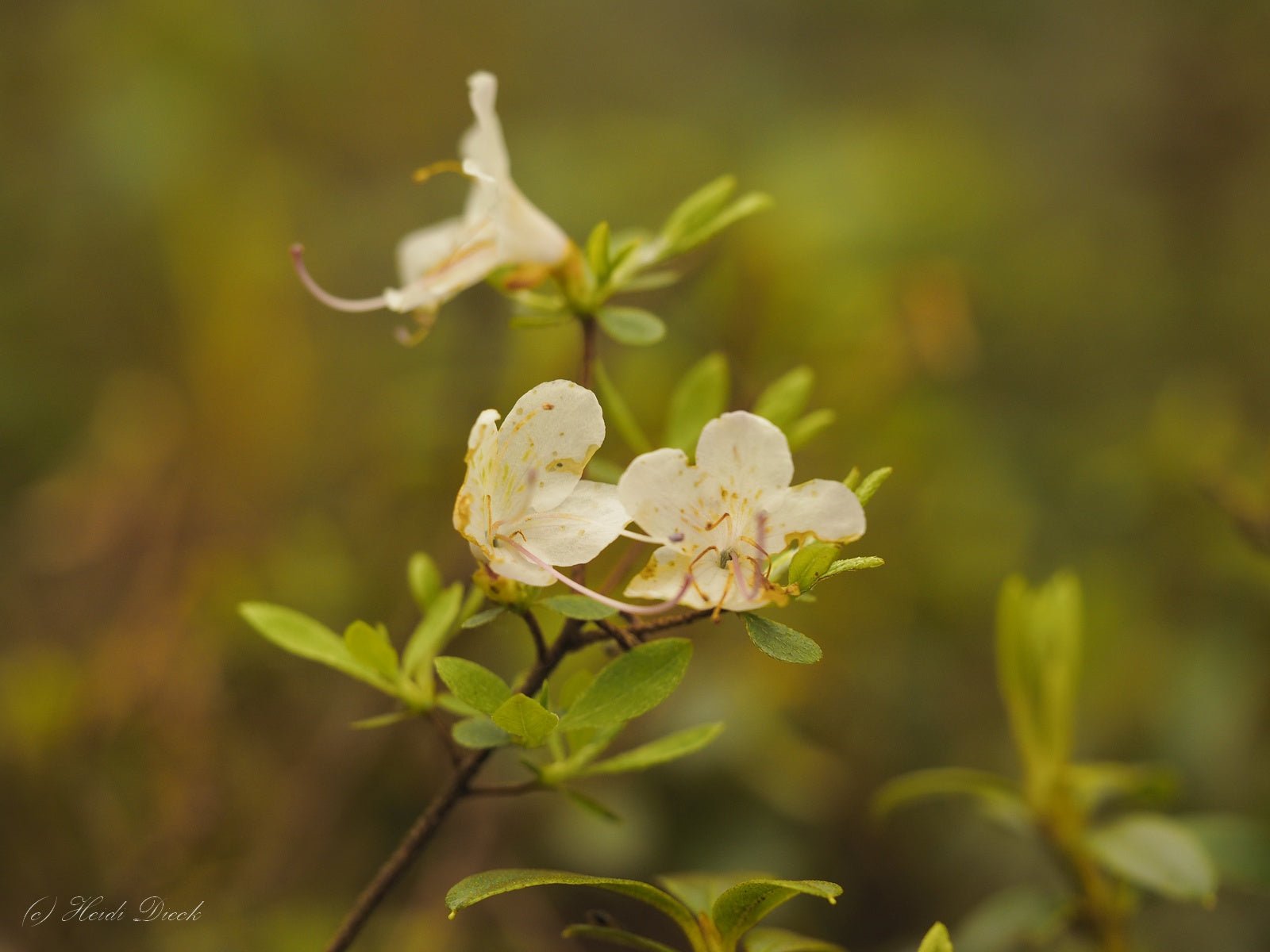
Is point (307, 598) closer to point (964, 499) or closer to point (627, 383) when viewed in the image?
point (627, 383)

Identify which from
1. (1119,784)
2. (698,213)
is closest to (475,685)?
(698,213)

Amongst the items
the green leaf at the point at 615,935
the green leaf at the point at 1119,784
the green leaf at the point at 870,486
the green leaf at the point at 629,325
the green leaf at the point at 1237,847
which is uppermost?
the green leaf at the point at 629,325

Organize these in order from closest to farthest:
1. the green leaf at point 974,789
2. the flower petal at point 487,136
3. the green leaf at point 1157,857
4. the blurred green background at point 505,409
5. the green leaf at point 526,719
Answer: the green leaf at point 526,719
the flower petal at point 487,136
the green leaf at point 1157,857
the green leaf at point 974,789
the blurred green background at point 505,409

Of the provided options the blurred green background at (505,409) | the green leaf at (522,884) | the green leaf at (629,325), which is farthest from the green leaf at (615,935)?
the blurred green background at (505,409)

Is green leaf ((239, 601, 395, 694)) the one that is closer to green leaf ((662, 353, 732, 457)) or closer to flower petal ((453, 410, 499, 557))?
flower petal ((453, 410, 499, 557))

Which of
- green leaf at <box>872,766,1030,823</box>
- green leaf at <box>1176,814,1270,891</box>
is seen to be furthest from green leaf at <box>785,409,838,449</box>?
green leaf at <box>1176,814,1270,891</box>

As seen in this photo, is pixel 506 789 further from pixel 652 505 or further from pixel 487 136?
pixel 487 136

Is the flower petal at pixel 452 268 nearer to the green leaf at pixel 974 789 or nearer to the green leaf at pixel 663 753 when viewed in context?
the green leaf at pixel 663 753

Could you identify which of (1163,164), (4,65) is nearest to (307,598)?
(4,65)
